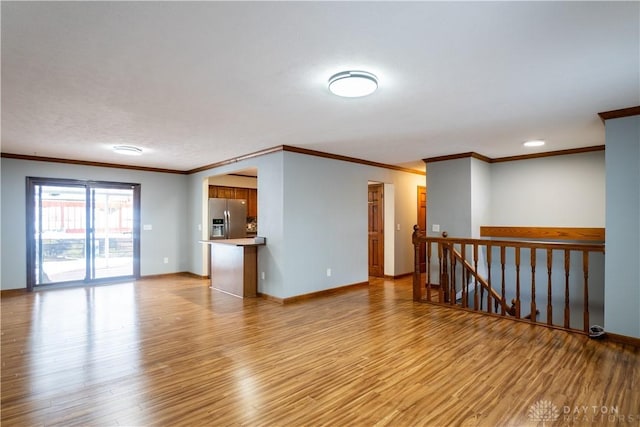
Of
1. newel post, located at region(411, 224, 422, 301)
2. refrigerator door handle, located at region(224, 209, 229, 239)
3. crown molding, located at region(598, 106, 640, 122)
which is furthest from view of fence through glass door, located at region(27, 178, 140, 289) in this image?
crown molding, located at region(598, 106, 640, 122)

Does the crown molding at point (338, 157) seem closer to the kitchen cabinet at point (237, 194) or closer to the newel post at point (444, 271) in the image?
the newel post at point (444, 271)

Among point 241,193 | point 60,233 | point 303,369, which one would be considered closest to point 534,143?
point 303,369

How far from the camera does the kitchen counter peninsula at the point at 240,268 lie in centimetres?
542

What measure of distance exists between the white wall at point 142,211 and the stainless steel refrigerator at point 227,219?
0.93 metres

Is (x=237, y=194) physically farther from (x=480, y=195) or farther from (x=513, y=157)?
(x=513, y=157)

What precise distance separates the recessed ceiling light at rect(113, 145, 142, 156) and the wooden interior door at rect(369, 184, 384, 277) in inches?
177

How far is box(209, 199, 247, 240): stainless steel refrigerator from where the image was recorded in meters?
7.37

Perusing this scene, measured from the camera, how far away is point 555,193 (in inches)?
217

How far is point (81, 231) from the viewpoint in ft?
21.4

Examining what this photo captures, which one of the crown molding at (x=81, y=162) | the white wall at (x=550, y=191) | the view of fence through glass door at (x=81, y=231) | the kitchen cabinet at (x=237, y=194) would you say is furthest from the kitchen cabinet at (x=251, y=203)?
the white wall at (x=550, y=191)

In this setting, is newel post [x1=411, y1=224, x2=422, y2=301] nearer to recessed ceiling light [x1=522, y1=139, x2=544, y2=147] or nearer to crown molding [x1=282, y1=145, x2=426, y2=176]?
crown molding [x1=282, y1=145, x2=426, y2=176]

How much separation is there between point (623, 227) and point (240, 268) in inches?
190

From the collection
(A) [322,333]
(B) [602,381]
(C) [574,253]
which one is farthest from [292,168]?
(C) [574,253]

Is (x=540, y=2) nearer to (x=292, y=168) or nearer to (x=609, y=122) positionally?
(x=609, y=122)
